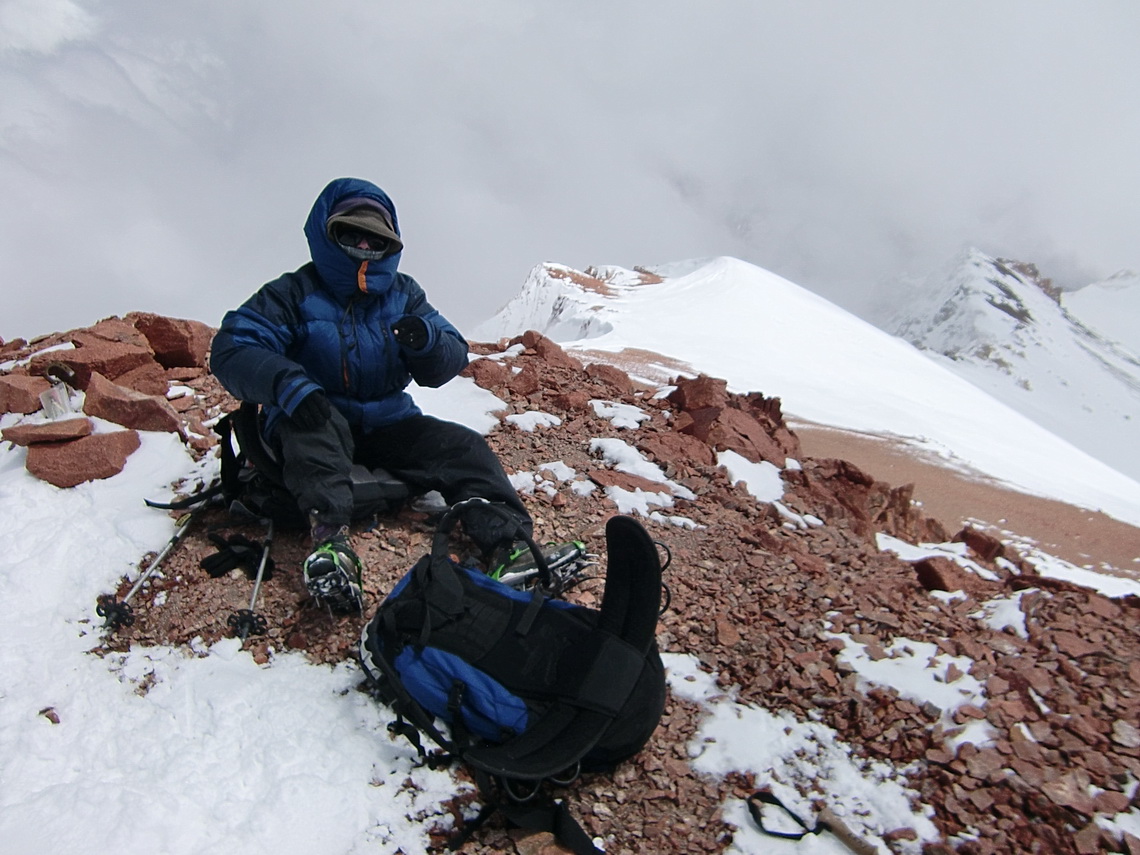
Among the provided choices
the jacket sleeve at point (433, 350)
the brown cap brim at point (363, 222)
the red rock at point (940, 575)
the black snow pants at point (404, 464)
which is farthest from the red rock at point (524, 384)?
the red rock at point (940, 575)

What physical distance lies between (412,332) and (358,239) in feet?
1.83

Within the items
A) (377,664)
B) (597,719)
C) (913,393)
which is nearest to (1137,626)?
(597,719)

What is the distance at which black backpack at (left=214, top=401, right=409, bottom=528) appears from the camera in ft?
11.6

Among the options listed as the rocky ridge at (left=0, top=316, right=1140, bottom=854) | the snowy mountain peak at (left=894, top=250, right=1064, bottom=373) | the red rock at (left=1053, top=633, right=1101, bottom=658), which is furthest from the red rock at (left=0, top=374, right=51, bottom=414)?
the snowy mountain peak at (left=894, top=250, right=1064, bottom=373)

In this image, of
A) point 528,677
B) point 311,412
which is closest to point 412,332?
point 311,412

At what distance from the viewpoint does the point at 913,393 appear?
76.1 ft

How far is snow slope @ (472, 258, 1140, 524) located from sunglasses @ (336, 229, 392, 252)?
46.1 feet

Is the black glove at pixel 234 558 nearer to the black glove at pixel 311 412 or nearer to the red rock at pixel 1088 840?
the black glove at pixel 311 412

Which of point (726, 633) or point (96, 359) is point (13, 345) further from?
point (726, 633)

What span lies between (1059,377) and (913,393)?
12816 centimetres

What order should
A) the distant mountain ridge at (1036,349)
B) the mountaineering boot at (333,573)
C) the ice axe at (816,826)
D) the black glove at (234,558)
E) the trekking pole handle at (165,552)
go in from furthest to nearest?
1. the distant mountain ridge at (1036,349)
2. the black glove at (234,558)
3. the trekking pole handle at (165,552)
4. the mountaineering boot at (333,573)
5. the ice axe at (816,826)

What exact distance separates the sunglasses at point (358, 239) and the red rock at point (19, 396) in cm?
272

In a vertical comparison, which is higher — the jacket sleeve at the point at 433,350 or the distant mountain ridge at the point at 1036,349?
the distant mountain ridge at the point at 1036,349

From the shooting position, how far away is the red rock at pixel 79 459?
379 cm
